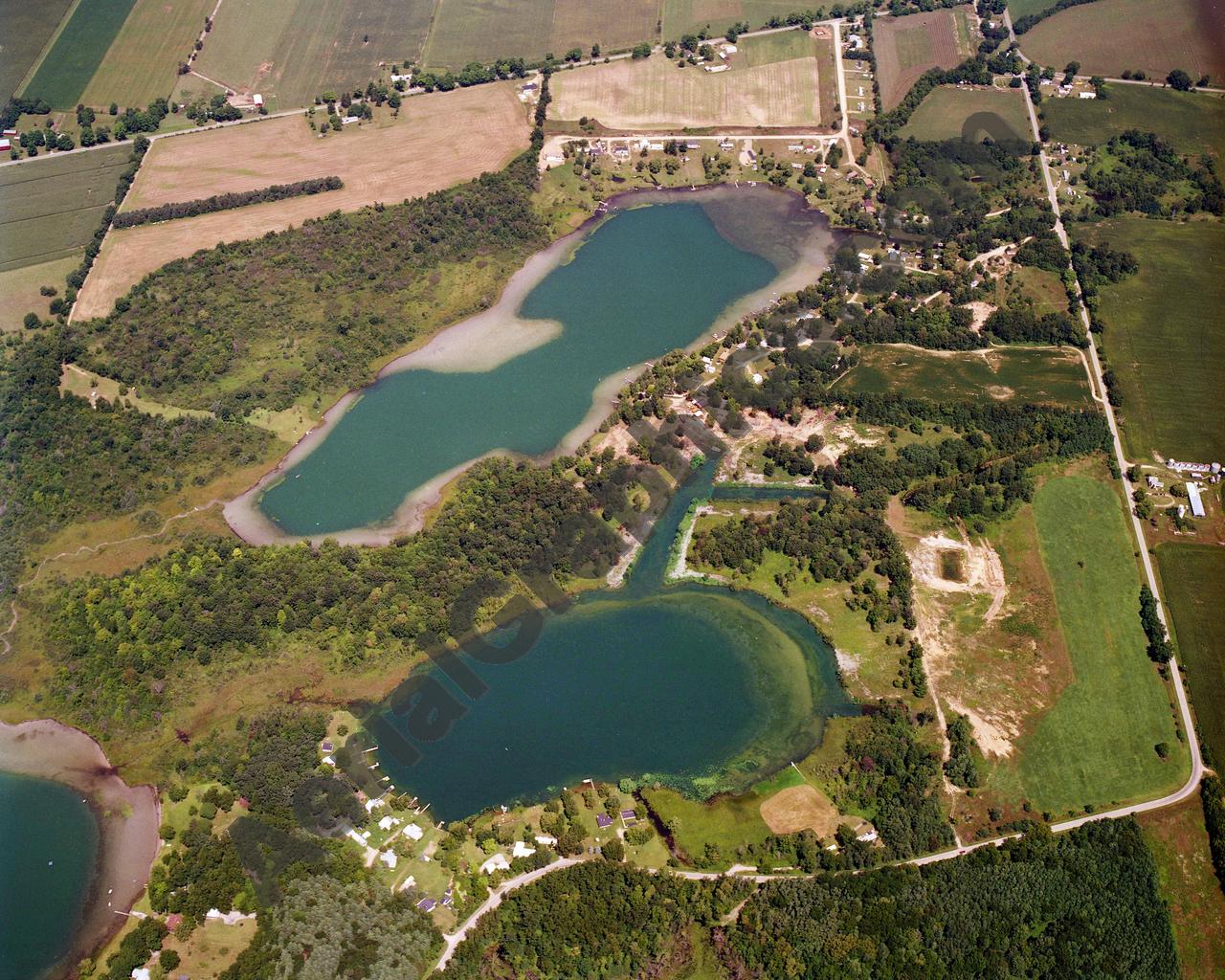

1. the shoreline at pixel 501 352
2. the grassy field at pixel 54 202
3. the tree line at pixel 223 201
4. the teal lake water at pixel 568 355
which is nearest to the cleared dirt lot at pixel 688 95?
the shoreline at pixel 501 352

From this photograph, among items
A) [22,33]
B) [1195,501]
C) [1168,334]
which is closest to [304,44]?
[22,33]

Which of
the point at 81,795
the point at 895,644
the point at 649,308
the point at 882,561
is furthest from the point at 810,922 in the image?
the point at 649,308

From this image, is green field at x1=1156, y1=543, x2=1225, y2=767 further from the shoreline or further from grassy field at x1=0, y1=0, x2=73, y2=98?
grassy field at x1=0, y1=0, x2=73, y2=98

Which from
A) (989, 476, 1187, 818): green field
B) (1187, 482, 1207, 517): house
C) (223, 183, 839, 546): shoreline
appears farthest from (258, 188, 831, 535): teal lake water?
(1187, 482, 1207, 517): house

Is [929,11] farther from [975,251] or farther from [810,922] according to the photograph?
[810,922]

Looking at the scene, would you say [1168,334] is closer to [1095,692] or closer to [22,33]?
[1095,692]
